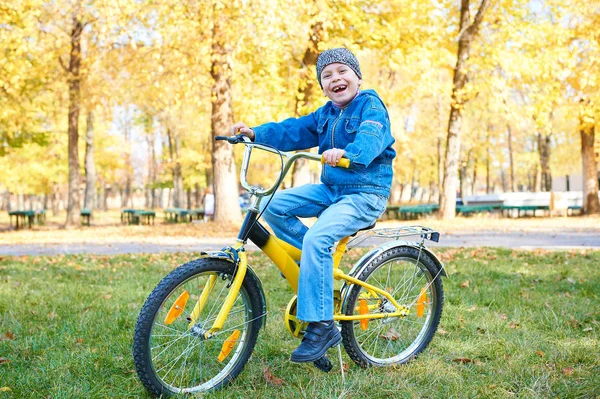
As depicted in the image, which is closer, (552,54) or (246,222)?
(246,222)

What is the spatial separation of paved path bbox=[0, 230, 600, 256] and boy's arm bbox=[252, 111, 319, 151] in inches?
269

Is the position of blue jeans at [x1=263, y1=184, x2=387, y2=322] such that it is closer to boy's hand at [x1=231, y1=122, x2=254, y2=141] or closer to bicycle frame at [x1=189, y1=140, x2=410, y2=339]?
bicycle frame at [x1=189, y1=140, x2=410, y2=339]

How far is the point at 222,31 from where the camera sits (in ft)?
43.0

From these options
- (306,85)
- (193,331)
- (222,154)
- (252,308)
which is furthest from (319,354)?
(306,85)

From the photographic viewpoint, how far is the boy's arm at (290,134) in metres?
3.62

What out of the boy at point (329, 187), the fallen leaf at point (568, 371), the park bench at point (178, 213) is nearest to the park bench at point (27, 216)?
the park bench at point (178, 213)

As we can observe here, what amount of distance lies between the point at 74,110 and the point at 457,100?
36.7 ft

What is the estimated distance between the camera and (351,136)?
11.6 ft

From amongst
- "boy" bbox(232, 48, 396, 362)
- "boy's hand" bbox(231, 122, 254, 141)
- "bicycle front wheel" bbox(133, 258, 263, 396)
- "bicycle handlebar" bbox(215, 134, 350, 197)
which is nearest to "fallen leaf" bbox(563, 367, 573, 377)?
"boy" bbox(232, 48, 396, 362)

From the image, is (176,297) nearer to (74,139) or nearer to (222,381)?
(222,381)

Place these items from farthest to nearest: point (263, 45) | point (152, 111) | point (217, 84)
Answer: point (152, 111)
point (217, 84)
point (263, 45)

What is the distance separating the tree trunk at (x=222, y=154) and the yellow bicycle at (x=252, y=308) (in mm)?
10987

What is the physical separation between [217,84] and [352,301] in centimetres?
1212

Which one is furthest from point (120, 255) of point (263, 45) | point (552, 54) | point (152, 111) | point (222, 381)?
point (152, 111)
